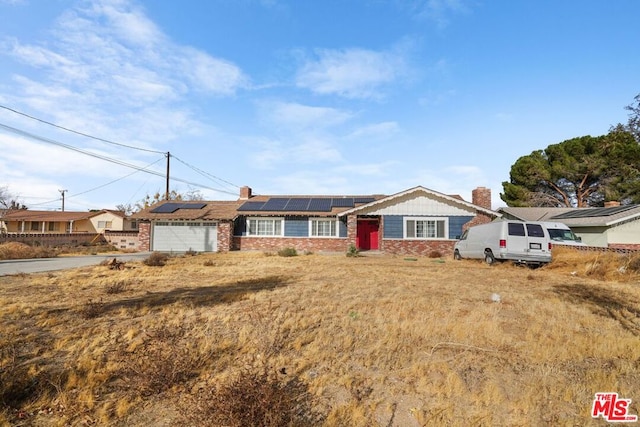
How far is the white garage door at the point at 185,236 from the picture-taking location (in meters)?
24.4

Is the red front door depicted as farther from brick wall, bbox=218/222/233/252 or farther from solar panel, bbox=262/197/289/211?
brick wall, bbox=218/222/233/252

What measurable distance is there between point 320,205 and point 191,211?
1067 cm

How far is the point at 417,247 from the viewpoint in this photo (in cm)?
2162

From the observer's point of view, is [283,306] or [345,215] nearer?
[283,306]

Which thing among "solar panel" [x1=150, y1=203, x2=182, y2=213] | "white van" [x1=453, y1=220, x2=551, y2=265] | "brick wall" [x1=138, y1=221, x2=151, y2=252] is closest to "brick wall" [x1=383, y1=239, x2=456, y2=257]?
"white van" [x1=453, y1=220, x2=551, y2=265]

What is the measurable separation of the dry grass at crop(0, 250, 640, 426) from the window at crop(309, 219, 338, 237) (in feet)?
48.6

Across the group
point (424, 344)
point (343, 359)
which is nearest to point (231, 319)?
point (343, 359)

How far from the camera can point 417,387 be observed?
3.60 metres

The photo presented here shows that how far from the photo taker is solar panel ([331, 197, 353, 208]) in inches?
970

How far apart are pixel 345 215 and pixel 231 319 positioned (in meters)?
17.5

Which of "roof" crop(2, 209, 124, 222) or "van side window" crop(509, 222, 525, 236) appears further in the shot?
"roof" crop(2, 209, 124, 222)

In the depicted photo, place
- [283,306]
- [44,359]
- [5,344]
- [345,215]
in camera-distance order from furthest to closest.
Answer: [345,215], [283,306], [5,344], [44,359]

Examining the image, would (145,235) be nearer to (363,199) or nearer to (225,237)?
(225,237)

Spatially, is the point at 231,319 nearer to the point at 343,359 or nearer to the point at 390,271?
the point at 343,359
